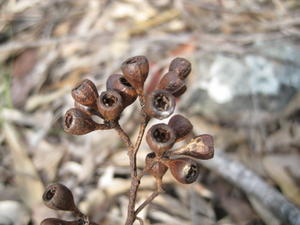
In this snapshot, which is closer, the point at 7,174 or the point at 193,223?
the point at 193,223

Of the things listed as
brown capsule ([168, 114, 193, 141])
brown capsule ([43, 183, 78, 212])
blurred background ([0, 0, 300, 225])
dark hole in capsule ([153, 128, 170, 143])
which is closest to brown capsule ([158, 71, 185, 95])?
brown capsule ([168, 114, 193, 141])

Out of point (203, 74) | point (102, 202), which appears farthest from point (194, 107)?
point (102, 202)

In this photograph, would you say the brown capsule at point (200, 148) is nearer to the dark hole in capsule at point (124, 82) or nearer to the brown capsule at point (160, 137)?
the brown capsule at point (160, 137)

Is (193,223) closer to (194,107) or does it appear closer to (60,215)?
(60,215)

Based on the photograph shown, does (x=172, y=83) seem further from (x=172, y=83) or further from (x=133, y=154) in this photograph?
(x=133, y=154)

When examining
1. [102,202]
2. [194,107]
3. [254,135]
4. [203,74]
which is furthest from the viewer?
[203,74]

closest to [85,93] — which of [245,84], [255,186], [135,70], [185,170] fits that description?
[135,70]
